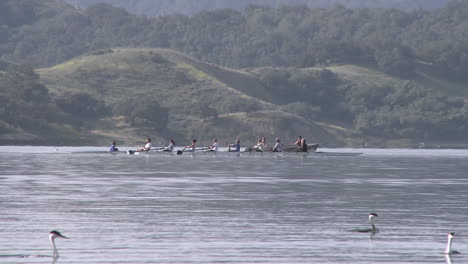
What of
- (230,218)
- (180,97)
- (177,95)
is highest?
(177,95)

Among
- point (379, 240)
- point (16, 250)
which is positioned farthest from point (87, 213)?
point (379, 240)

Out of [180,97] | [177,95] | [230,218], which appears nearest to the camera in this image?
[230,218]

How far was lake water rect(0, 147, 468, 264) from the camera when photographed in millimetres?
24688

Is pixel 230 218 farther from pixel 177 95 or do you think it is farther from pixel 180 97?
pixel 177 95

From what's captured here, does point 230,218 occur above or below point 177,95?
below

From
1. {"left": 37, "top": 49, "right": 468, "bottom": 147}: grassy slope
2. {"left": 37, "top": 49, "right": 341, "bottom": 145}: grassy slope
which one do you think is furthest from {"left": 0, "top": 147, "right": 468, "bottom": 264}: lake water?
{"left": 37, "top": 49, "right": 341, "bottom": 145}: grassy slope

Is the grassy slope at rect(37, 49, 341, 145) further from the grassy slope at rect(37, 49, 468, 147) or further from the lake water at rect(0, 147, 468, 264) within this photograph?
the lake water at rect(0, 147, 468, 264)

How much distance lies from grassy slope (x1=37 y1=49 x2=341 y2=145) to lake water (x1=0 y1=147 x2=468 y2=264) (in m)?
102

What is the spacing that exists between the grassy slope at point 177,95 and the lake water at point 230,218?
333 feet

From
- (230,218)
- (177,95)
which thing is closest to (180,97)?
(177,95)

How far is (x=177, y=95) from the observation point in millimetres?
180250

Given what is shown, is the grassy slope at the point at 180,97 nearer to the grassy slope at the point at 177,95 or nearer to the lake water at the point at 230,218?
the grassy slope at the point at 177,95

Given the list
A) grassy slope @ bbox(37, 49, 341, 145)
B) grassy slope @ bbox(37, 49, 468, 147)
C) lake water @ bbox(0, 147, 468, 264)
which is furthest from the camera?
grassy slope @ bbox(37, 49, 468, 147)

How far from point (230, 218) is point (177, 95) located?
149 meters
